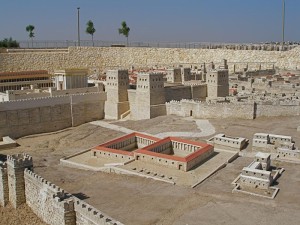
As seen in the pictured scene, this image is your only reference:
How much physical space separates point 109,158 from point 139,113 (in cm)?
1189

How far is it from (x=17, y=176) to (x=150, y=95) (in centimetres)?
1779

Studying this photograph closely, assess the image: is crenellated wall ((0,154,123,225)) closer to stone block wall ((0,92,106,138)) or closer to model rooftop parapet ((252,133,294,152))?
model rooftop parapet ((252,133,294,152))

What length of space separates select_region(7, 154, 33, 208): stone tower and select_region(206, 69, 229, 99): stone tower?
23438mm

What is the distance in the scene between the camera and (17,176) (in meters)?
17.1

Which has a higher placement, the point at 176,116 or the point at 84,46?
the point at 84,46

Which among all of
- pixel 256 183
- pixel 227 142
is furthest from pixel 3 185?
pixel 227 142

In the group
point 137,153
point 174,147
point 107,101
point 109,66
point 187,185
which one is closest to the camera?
point 187,185

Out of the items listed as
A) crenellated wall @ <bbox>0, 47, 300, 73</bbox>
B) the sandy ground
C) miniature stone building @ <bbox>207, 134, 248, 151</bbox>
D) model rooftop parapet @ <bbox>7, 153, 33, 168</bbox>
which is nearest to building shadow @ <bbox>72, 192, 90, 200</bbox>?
the sandy ground

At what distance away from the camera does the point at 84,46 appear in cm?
7062

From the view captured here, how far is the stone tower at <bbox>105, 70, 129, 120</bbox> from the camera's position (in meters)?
35.8

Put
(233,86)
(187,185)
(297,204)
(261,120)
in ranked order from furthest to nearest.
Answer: (233,86) < (261,120) < (187,185) < (297,204)

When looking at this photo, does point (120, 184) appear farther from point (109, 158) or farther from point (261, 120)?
point (261, 120)

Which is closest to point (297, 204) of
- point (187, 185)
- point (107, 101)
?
point (187, 185)

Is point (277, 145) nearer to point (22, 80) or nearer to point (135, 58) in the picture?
point (22, 80)
